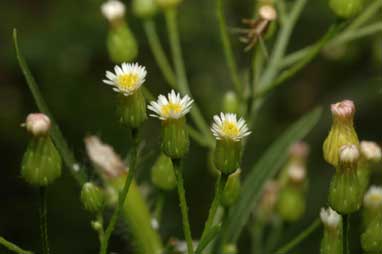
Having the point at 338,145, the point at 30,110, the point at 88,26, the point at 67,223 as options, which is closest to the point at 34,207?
the point at 67,223

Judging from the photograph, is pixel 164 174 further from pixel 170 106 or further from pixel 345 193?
pixel 345 193

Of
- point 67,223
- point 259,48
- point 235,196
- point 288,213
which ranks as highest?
point 259,48

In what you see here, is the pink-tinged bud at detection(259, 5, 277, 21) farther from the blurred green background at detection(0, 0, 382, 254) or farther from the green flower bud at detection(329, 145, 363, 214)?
the blurred green background at detection(0, 0, 382, 254)

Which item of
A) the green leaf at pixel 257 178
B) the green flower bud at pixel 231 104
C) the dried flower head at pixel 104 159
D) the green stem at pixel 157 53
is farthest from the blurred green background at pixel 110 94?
the green leaf at pixel 257 178

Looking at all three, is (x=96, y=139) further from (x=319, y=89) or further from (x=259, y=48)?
(x=319, y=89)

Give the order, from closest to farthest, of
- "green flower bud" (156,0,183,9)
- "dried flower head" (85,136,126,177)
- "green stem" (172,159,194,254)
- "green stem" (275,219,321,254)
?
1. "green stem" (172,159,194,254)
2. "green stem" (275,219,321,254)
3. "dried flower head" (85,136,126,177)
4. "green flower bud" (156,0,183,9)

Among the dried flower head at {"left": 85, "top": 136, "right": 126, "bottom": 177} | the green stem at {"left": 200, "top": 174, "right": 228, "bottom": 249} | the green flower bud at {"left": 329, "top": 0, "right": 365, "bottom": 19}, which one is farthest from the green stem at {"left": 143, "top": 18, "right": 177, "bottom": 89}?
the green stem at {"left": 200, "top": 174, "right": 228, "bottom": 249}
